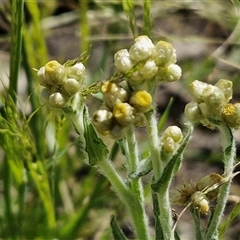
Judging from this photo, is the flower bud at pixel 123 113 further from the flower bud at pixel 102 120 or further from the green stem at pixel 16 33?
the green stem at pixel 16 33

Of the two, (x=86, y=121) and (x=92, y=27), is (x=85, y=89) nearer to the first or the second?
(x=86, y=121)

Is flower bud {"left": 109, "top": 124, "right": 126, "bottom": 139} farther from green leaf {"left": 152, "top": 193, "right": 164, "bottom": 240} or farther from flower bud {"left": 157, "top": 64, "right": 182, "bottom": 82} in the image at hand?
green leaf {"left": 152, "top": 193, "right": 164, "bottom": 240}

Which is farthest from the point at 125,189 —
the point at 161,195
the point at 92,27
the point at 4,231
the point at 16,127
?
the point at 92,27

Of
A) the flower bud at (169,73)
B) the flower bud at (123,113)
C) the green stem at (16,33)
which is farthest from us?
the green stem at (16,33)

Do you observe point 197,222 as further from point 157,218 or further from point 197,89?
point 197,89

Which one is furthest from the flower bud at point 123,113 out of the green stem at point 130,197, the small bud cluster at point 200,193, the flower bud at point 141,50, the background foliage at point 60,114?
the background foliage at point 60,114

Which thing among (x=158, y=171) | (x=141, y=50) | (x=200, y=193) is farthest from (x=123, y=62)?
(x=200, y=193)

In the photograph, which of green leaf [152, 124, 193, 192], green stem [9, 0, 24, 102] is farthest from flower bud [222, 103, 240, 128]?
green stem [9, 0, 24, 102]

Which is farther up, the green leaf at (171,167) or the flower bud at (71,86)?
the flower bud at (71,86)
